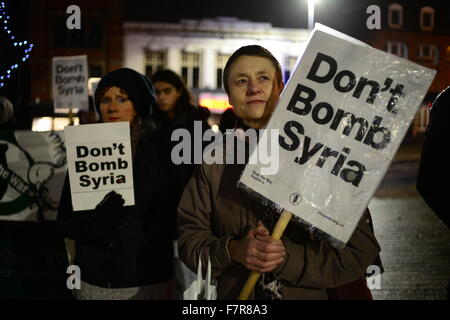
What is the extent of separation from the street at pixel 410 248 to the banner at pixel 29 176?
3442 mm

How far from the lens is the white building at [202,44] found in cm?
3103

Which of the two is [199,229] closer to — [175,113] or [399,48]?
[175,113]

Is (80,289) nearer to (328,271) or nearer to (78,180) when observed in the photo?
(78,180)

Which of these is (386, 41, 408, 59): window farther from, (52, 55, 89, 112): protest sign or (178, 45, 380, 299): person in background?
(178, 45, 380, 299): person in background

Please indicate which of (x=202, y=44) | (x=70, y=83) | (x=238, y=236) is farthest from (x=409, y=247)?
(x=202, y=44)

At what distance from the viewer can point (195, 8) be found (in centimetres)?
3272

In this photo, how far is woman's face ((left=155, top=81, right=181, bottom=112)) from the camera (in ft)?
16.5

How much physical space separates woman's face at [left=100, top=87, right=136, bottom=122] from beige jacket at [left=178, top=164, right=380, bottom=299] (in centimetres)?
92

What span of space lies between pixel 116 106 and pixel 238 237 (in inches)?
51.5

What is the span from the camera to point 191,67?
32.5 m

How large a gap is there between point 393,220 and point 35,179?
639 cm

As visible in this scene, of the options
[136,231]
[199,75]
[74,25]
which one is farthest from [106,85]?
[199,75]

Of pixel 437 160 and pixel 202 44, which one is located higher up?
pixel 437 160

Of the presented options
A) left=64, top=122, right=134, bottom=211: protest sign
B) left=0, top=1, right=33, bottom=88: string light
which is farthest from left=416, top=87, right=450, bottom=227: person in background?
left=0, top=1, right=33, bottom=88: string light
